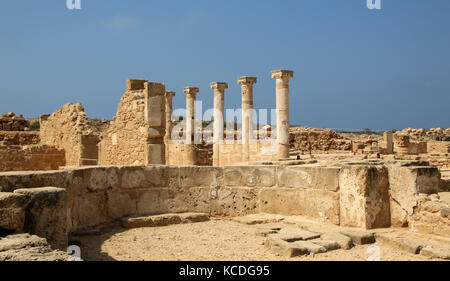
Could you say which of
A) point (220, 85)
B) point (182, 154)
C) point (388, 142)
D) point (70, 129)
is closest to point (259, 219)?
point (70, 129)

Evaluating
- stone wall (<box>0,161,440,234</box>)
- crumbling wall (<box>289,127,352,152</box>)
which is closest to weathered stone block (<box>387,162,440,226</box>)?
stone wall (<box>0,161,440,234</box>)

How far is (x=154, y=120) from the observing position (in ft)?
31.4

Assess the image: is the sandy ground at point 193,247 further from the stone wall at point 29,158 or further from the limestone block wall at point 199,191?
the stone wall at point 29,158

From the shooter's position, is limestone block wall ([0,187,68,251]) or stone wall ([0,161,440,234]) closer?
limestone block wall ([0,187,68,251])

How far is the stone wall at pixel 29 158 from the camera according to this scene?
12.6 metres

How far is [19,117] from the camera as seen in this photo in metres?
26.5

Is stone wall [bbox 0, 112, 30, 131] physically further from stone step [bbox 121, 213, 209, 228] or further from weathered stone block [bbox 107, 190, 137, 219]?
stone step [bbox 121, 213, 209, 228]

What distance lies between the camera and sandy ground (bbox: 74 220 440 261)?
4.50m

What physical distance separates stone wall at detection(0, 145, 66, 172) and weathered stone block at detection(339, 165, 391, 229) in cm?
1034

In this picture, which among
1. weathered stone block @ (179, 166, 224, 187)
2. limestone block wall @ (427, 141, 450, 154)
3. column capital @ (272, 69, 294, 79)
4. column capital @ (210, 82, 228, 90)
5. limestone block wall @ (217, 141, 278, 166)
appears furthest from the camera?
limestone block wall @ (427, 141, 450, 154)

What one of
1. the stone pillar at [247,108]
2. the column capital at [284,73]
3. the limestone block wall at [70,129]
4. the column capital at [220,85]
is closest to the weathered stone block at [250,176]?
the limestone block wall at [70,129]
